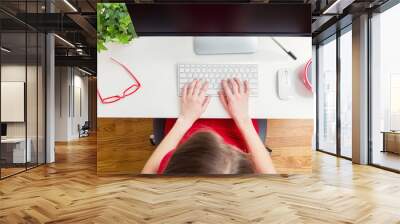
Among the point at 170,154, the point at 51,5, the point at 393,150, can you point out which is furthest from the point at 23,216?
the point at 393,150

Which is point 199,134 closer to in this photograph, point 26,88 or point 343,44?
point 26,88

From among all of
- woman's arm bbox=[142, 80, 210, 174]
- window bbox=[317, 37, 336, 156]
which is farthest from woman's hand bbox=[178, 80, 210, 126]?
window bbox=[317, 37, 336, 156]

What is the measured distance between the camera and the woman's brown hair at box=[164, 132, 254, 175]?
13.9ft

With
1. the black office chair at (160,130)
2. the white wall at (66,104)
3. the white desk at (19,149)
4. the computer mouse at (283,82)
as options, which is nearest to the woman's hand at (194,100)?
the black office chair at (160,130)

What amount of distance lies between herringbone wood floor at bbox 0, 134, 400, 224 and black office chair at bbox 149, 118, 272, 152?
56 cm

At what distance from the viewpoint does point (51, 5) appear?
21.5ft

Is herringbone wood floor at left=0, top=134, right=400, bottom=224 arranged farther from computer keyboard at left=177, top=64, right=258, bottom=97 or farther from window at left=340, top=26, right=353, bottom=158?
window at left=340, top=26, right=353, bottom=158

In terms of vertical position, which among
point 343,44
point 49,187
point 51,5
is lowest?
point 49,187

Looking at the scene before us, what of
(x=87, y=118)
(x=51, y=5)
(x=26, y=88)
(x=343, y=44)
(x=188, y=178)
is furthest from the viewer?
(x=87, y=118)

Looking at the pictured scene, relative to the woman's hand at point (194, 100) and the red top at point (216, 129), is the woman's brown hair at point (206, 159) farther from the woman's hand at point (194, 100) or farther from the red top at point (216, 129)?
the woman's hand at point (194, 100)

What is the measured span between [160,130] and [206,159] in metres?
0.63

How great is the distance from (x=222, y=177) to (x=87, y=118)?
1374 centimetres

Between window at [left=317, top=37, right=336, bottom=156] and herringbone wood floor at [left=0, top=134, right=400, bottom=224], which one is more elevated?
window at [left=317, top=37, right=336, bottom=156]

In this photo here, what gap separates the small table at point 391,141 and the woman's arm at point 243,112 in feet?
9.25
